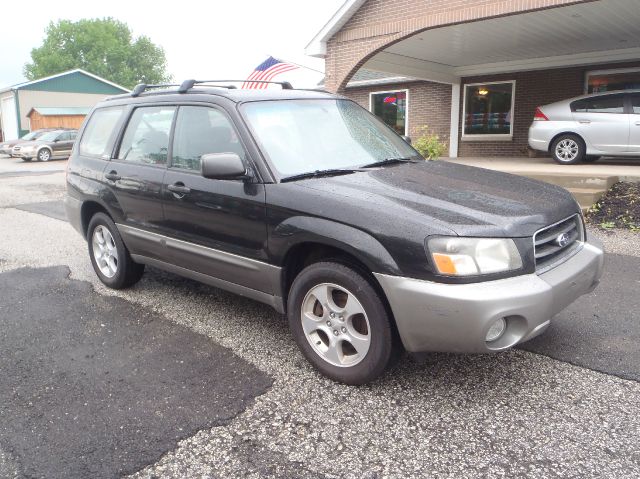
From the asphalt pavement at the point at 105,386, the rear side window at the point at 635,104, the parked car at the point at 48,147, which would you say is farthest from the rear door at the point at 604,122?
the parked car at the point at 48,147

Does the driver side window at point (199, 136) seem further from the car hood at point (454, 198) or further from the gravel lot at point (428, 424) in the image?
the gravel lot at point (428, 424)

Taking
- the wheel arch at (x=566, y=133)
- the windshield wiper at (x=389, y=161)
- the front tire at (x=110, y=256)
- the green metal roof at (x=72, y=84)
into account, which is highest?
the green metal roof at (x=72, y=84)

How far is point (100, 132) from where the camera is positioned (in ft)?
17.0

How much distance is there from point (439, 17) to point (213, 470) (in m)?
9.37

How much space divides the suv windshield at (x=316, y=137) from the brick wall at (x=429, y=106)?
1246cm

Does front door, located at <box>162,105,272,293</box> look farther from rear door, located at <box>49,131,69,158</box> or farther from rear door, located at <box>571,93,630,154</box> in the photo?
rear door, located at <box>49,131,69,158</box>

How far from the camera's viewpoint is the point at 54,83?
40719 mm

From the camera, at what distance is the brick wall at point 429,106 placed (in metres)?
16.6

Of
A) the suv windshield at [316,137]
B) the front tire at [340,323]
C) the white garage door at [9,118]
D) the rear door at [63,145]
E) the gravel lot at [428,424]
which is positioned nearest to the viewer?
the gravel lot at [428,424]

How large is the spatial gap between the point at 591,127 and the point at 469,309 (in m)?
9.71

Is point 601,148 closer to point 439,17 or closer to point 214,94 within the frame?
point 439,17

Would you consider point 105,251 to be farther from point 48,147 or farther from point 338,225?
point 48,147

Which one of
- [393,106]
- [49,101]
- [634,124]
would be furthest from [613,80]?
[49,101]

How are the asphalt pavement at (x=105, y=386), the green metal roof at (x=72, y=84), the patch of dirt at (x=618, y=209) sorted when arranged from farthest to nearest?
the green metal roof at (x=72, y=84)
the patch of dirt at (x=618, y=209)
the asphalt pavement at (x=105, y=386)
